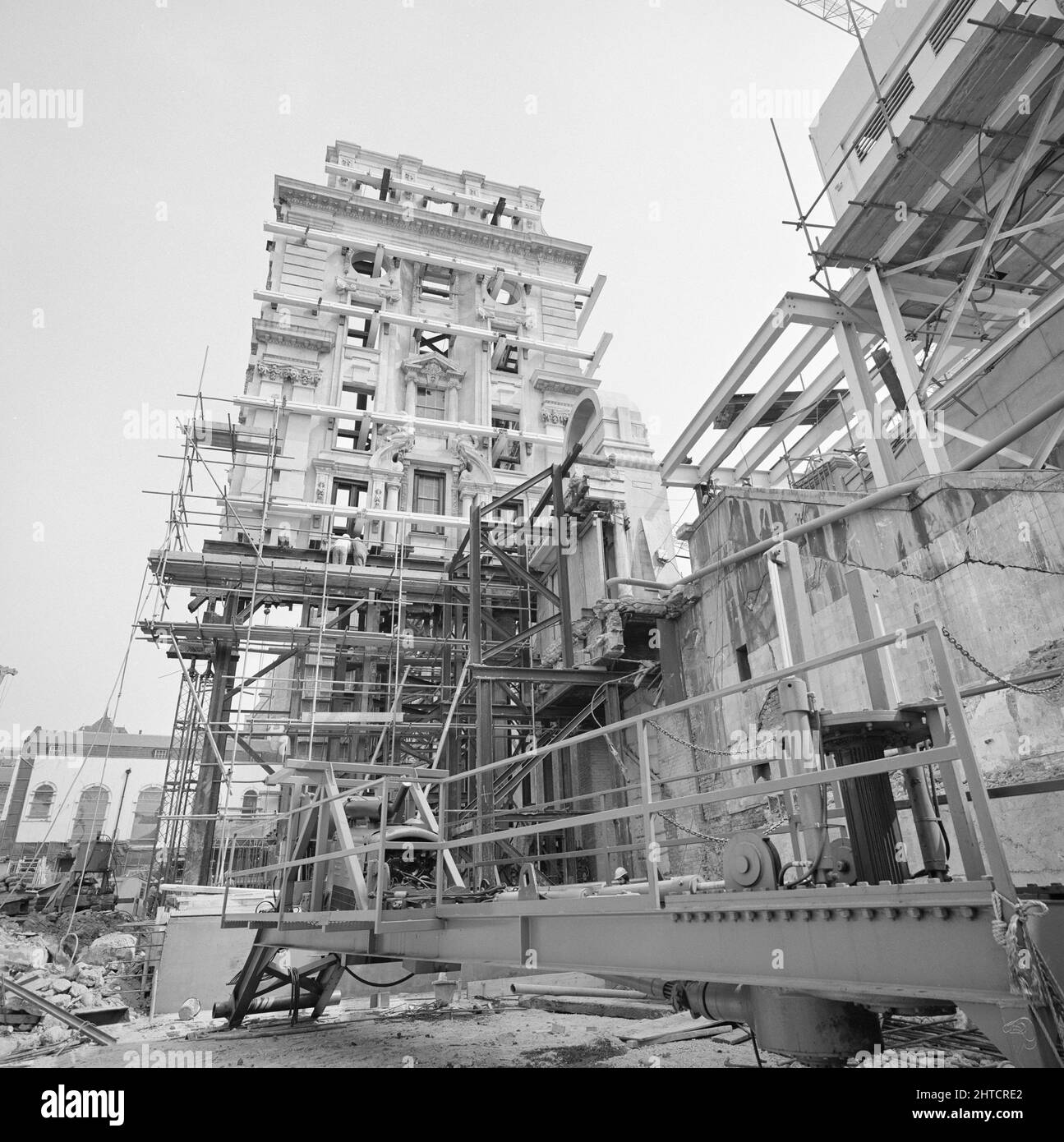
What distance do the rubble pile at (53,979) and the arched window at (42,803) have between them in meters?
35.5

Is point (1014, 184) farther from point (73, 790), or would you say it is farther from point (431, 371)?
point (73, 790)

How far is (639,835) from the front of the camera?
45.8 ft

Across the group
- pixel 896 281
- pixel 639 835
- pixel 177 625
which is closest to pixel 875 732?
pixel 639 835

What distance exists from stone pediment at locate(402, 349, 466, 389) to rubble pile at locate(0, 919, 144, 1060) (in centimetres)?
2008

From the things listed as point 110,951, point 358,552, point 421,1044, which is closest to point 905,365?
point 421,1044

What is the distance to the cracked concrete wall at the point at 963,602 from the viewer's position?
21.7ft

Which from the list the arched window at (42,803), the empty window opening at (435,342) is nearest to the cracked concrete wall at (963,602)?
the empty window opening at (435,342)

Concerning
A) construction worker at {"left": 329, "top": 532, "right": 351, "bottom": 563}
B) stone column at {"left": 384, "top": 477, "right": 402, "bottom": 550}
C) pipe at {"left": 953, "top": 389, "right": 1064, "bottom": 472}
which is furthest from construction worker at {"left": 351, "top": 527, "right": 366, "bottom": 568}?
pipe at {"left": 953, "top": 389, "right": 1064, "bottom": 472}

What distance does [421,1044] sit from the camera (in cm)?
816

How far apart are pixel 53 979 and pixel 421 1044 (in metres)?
8.30

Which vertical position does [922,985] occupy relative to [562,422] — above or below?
below

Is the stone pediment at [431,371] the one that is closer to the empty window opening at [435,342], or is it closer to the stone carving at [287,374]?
the empty window opening at [435,342]

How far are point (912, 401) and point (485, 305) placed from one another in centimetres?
2229
